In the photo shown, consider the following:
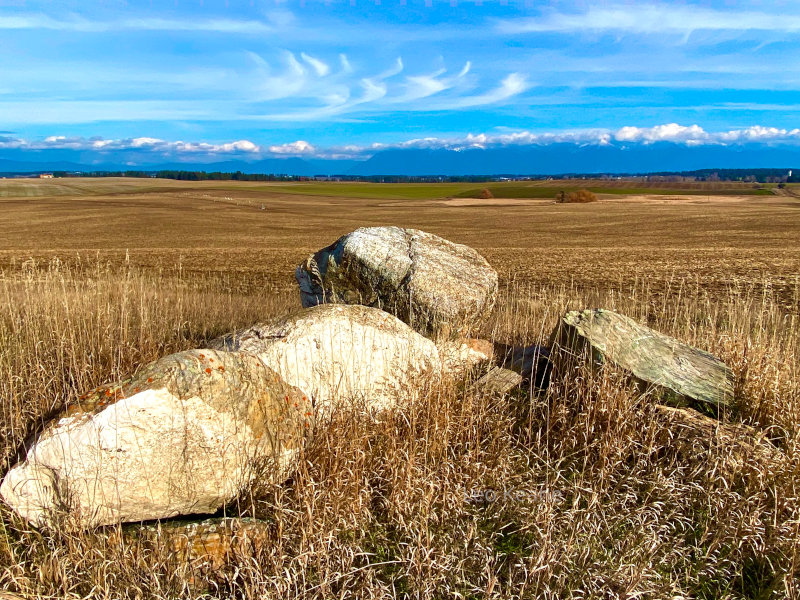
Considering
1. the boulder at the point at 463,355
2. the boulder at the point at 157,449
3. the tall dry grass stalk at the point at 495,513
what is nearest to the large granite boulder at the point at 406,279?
the boulder at the point at 463,355

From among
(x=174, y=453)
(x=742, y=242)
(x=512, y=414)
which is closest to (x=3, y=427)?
(x=174, y=453)

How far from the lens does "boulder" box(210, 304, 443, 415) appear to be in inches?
206

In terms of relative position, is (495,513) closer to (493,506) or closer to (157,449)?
(493,506)

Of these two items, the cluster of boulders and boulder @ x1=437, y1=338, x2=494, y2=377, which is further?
boulder @ x1=437, y1=338, x2=494, y2=377

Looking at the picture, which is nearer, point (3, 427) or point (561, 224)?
point (3, 427)

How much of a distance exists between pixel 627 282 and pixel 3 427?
19.5 m

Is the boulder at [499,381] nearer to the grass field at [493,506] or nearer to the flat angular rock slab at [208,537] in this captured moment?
the grass field at [493,506]

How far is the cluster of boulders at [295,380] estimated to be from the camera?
3676 mm

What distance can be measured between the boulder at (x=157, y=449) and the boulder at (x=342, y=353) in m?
0.84

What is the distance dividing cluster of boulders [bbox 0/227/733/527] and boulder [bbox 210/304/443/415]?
0.01 m

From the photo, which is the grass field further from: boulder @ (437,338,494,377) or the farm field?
the farm field

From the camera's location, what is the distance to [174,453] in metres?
3.83

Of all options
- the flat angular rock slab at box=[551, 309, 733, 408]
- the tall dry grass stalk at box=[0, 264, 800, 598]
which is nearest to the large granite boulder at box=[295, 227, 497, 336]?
the flat angular rock slab at box=[551, 309, 733, 408]

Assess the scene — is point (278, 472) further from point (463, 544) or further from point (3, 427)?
point (3, 427)
